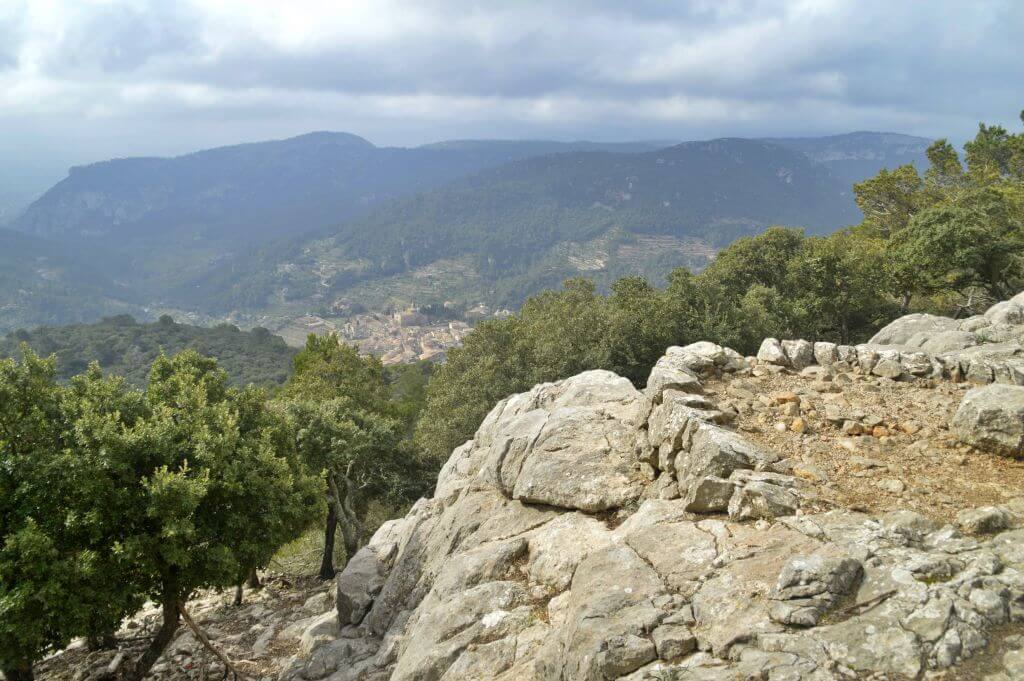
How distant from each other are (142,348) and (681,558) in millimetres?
207322

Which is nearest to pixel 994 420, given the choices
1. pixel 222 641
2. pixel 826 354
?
pixel 826 354

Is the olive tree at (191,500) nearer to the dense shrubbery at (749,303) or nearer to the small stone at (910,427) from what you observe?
the small stone at (910,427)

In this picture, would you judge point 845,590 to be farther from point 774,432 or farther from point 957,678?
point 774,432

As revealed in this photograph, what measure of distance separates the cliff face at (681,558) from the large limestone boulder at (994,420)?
0.45m

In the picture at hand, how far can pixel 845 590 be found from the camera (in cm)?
974

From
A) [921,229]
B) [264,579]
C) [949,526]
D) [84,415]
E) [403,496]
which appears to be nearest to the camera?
[949,526]

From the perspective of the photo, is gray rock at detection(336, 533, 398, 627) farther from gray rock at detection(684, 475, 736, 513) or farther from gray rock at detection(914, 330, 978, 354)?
gray rock at detection(914, 330, 978, 354)

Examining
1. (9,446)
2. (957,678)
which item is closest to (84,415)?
(9,446)

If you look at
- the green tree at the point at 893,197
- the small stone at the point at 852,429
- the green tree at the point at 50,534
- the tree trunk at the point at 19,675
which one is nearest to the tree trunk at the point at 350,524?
the tree trunk at the point at 19,675

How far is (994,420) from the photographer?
13523mm

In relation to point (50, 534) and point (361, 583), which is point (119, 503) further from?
point (361, 583)

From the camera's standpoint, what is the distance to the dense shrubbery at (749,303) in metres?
39.5

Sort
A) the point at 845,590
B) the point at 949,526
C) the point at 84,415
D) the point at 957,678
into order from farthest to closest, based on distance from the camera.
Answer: the point at 84,415, the point at 949,526, the point at 845,590, the point at 957,678

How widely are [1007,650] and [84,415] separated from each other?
67.4 ft
